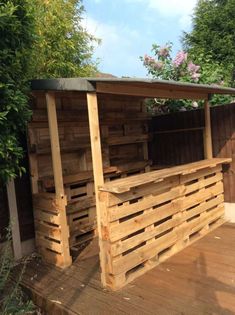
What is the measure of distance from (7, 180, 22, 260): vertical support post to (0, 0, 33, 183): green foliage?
1.20 metres

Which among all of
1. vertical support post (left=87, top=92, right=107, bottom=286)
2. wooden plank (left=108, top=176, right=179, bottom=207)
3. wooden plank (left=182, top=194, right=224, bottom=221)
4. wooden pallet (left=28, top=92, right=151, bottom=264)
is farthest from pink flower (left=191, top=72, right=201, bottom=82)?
vertical support post (left=87, top=92, right=107, bottom=286)

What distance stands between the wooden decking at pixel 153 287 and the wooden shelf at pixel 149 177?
3.54 ft

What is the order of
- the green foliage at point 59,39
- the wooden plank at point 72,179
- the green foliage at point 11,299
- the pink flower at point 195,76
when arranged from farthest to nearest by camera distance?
the pink flower at point 195,76, the green foliage at point 59,39, the wooden plank at point 72,179, the green foliage at point 11,299

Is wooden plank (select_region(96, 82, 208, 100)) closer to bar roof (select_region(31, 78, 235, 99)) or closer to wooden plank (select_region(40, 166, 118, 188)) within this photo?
bar roof (select_region(31, 78, 235, 99))

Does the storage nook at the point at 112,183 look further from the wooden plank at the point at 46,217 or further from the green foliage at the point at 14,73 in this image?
the green foliage at the point at 14,73

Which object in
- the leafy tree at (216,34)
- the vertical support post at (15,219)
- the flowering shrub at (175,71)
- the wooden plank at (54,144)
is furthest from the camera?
the leafy tree at (216,34)

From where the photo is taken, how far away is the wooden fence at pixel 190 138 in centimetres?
565

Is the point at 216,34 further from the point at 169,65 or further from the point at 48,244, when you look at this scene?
the point at 48,244

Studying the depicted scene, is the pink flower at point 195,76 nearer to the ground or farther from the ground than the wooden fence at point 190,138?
farther from the ground

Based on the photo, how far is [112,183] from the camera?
3.97 meters

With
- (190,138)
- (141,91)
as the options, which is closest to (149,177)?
(141,91)

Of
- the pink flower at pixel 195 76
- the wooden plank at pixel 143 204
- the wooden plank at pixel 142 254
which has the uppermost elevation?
the pink flower at pixel 195 76

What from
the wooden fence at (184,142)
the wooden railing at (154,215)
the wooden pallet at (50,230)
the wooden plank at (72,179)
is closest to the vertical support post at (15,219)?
the wooden fence at (184,142)

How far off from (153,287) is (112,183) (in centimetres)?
121
